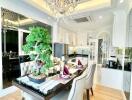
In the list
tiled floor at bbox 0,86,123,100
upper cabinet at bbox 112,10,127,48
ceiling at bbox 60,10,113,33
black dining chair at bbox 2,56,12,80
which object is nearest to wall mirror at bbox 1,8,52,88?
black dining chair at bbox 2,56,12,80

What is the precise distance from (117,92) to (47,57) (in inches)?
106

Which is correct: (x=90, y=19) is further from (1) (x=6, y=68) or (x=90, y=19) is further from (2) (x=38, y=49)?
(1) (x=6, y=68)

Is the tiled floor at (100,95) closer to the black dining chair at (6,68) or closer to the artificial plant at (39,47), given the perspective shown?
the black dining chair at (6,68)

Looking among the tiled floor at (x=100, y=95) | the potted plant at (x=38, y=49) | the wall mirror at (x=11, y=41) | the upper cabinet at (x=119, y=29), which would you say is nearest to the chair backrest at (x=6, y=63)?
the wall mirror at (x=11, y=41)

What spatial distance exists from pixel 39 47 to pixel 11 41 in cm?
177

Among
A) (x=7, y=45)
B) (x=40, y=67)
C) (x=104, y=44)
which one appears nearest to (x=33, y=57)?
(x=40, y=67)

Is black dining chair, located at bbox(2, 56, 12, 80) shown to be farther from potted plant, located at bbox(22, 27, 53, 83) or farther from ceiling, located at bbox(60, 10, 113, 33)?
ceiling, located at bbox(60, 10, 113, 33)

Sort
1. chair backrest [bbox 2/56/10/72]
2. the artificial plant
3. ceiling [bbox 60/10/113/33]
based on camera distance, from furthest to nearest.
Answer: ceiling [bbox 60/10/113/33], chair backrest [bbox 2/56/10/72], the artificial plant

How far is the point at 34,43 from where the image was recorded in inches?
63.2

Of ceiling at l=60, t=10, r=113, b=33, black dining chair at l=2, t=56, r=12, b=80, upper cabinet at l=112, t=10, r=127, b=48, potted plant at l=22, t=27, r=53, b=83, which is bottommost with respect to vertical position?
black dining chair at l=2, t=56, r=12, b=80

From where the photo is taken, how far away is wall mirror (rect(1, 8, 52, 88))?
2723 millimetres

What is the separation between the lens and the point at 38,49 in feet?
5.16

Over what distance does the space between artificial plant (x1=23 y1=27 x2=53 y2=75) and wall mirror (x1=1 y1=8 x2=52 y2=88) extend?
152cm

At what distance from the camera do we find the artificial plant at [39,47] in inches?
60.7
